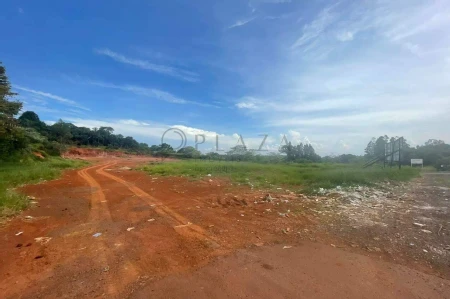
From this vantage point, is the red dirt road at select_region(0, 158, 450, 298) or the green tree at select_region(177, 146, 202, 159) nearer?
the red dirt road at select_region(0, 158, 450, 298)

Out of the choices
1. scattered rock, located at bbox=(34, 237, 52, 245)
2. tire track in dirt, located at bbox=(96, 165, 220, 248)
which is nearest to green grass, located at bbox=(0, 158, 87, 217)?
scattered rock, located at bbox=(34, 237, 52, 245)

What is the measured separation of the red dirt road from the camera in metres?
2.53

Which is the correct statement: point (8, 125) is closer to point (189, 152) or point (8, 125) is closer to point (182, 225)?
point (182, 225)

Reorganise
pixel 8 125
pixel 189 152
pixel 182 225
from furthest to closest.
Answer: pixel 189 152 → pixel 8 125 → pixel 182 225

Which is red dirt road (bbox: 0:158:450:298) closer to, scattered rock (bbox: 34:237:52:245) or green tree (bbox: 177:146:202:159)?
scattered rock (bbox: 34:237:52:245)

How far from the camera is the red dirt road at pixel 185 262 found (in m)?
2.53

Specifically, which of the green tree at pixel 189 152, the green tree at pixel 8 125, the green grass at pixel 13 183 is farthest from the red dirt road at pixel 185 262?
the green tree at pixel 189 152

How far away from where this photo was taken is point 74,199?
7.36 metres

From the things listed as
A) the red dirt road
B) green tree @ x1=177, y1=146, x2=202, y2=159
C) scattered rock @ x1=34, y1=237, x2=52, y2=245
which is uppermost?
green tree @ x1=177, y1=146, x2=202, y2=159

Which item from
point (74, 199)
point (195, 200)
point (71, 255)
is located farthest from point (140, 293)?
point (74, 199)

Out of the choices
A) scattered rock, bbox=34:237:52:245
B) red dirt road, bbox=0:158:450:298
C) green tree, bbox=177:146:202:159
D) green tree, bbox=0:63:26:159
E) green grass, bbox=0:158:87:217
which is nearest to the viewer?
red dirt road, bbox=0:158:450:298

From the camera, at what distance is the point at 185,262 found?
3.14m

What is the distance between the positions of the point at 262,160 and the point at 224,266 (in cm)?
2828

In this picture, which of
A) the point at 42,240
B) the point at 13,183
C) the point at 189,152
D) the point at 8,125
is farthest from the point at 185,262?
the point at 189,152
